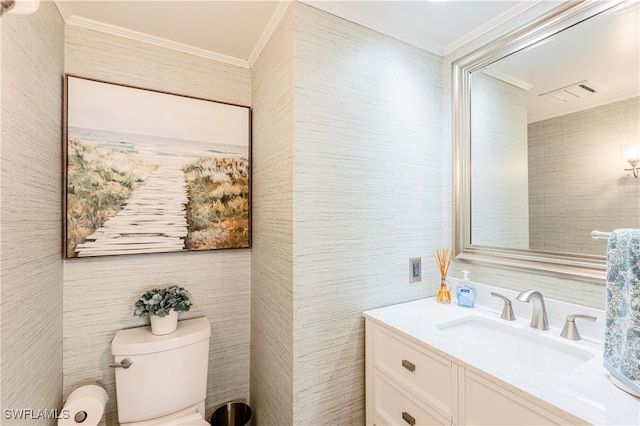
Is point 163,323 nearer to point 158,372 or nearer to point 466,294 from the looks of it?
point 158,372

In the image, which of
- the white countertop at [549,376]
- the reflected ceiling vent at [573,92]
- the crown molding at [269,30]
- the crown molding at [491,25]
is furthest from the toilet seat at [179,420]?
the crown molding at [491,25]

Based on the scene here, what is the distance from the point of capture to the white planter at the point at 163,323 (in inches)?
57.2

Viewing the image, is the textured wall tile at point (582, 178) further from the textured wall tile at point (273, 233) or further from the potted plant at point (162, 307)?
the potted plant at point (162, 307)

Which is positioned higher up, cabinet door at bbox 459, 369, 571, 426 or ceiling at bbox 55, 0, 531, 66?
ceiling at bbox 55, 0, 531, 66

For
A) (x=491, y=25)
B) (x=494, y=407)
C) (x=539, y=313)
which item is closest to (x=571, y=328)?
(x=539, y=313)

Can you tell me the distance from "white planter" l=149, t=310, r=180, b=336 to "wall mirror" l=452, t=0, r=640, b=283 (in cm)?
154

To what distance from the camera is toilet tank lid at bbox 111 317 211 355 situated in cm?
135

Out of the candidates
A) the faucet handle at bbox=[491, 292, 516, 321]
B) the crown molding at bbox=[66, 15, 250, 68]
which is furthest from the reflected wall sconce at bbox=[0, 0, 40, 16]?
the faucet handle at bbox=[491, 292, 516, 321]

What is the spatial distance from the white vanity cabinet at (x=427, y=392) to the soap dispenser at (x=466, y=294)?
0.48 meters

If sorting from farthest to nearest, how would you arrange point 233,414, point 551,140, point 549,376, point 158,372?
point 233,414
point 158,372
point 551,140
point 549,376

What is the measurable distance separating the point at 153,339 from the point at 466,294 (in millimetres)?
1548

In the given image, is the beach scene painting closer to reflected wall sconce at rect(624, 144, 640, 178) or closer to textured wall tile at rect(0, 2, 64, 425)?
textured wall tile at rect(0, 2, 64, 425)

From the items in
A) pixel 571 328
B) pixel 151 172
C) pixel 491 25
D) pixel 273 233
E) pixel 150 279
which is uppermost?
pixel 491 25

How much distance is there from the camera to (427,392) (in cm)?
107
